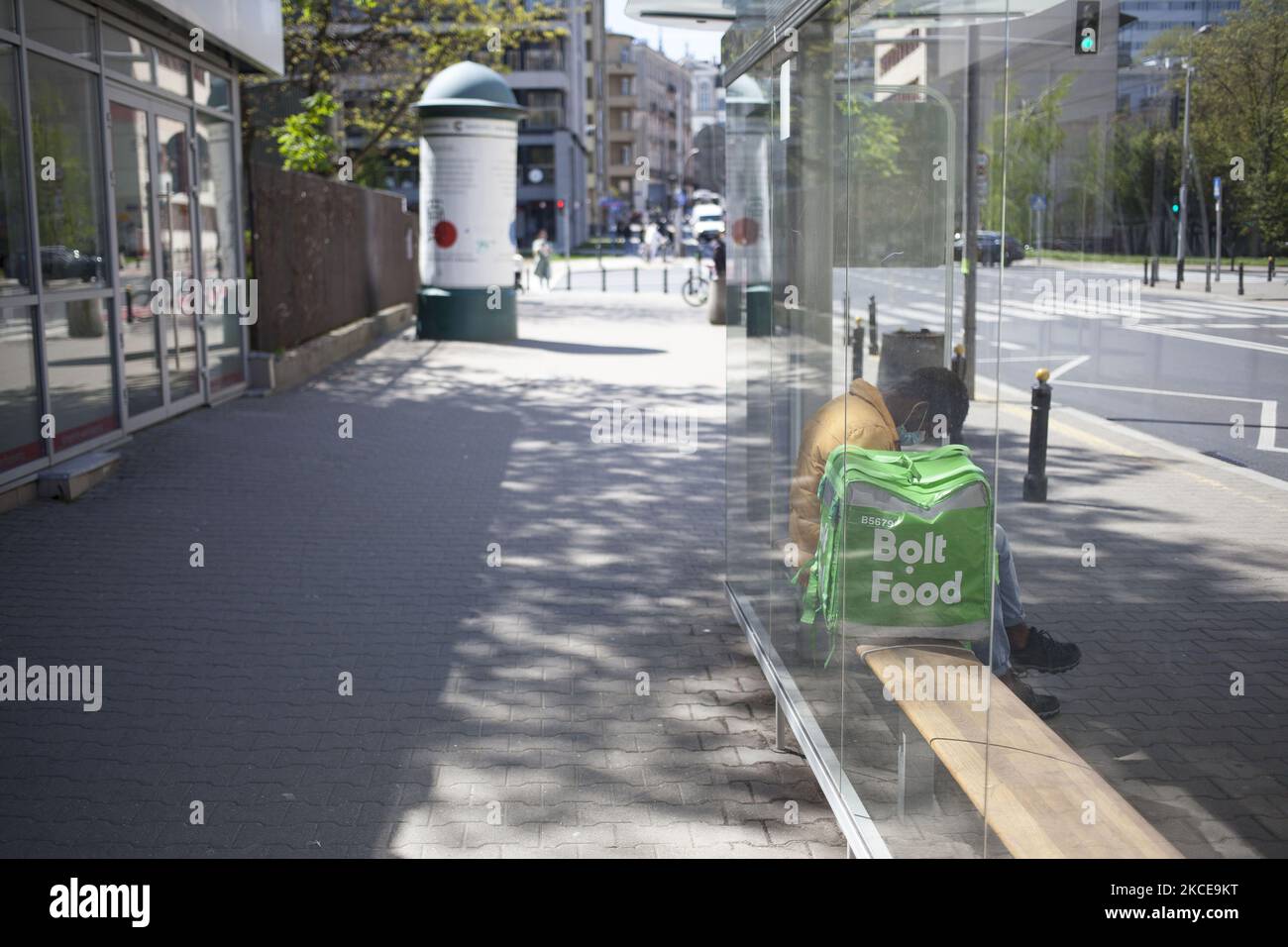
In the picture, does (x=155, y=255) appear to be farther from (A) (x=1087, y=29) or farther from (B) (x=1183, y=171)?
(B) (x=1183, y=171)

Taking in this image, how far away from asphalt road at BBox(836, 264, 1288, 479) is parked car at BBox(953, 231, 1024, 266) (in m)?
0.02

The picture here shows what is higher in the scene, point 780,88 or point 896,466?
point 780,88

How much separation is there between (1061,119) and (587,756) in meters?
2.80

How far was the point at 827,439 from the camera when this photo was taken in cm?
445

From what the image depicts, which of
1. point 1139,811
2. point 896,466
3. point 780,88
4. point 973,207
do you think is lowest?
point 1139,811

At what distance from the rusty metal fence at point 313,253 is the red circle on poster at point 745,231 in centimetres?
974

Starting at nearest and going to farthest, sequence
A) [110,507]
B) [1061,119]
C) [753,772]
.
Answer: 1. [1061,119]
2. [753,772]
3. [110,507]

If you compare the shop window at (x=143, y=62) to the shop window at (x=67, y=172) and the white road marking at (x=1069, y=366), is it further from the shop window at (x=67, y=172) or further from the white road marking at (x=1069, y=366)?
the white road marking at (x=1069, y=366)

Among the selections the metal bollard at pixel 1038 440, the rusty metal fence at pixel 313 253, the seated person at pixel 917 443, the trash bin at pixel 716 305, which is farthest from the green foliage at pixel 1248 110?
the trash bin at pixel 716 305

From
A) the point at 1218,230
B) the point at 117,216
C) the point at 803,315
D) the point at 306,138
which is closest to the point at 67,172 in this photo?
the point at 117,216

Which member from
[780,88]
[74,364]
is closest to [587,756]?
[780,88]

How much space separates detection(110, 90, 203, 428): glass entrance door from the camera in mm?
11480
